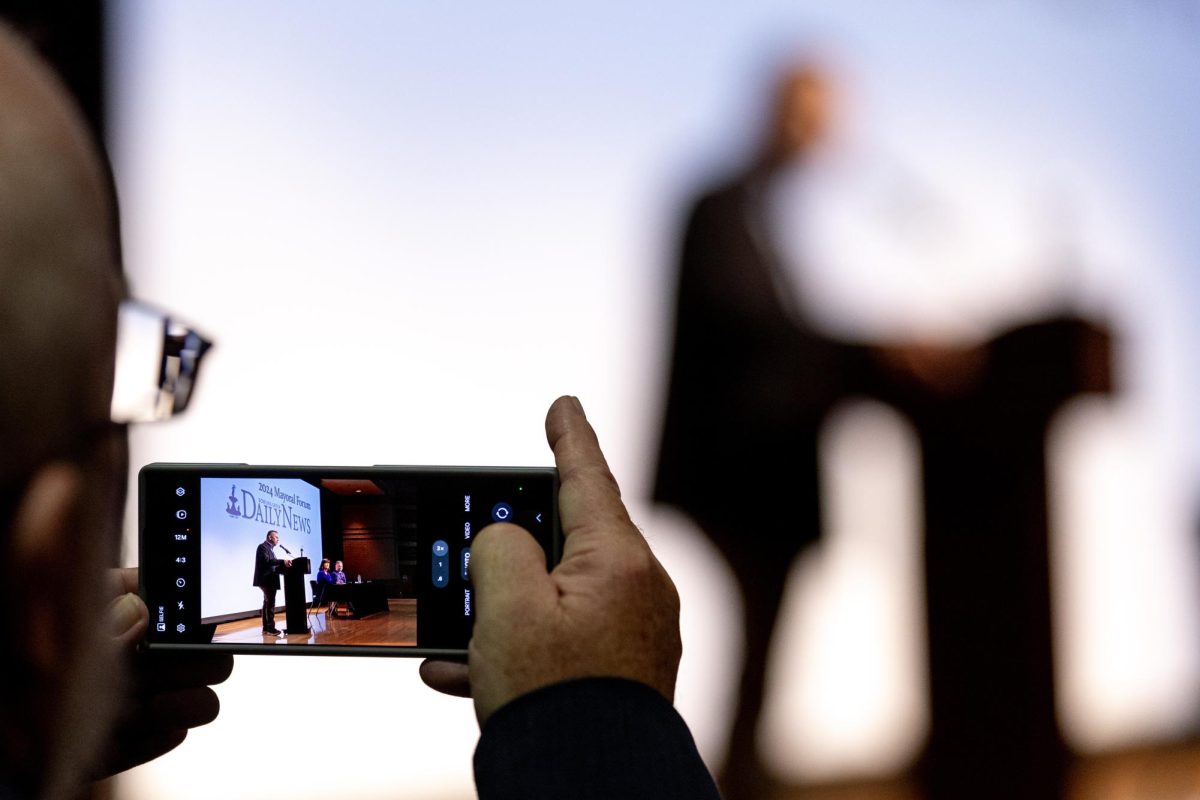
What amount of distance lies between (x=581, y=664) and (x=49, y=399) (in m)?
0.24

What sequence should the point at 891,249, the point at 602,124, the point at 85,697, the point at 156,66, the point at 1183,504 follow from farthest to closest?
1. the point at 1183,504
2. the point at 891,249
3. the point at 602,124
4. the point at 156,66
5. the point at 85,697

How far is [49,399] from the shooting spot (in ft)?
0.83

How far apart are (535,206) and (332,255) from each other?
29 cm

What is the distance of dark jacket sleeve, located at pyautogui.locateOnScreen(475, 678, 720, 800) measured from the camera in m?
0.34

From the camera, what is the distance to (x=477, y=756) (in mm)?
370

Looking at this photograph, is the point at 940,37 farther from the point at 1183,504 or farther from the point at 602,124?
the point at 1183,504

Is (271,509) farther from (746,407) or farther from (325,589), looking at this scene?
(746,407)

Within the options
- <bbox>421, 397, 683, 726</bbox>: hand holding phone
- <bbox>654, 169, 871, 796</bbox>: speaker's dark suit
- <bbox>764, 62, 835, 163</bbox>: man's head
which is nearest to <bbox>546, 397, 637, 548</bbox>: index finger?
<bbox>421, 397, 683, 726</bbox>: hand holding phone

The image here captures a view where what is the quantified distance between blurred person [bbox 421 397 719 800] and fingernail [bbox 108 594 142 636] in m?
0.26

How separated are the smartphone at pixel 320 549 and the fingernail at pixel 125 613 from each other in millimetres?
15

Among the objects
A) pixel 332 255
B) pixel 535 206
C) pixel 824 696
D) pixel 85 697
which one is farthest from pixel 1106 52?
pixel 85 697

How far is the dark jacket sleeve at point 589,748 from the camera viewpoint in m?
0.34

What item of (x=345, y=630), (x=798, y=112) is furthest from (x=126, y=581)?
(x=798, y=112)

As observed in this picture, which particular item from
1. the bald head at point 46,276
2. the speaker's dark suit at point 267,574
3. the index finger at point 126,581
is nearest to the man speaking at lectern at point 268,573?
the speaker's dark suit at point 267,574
